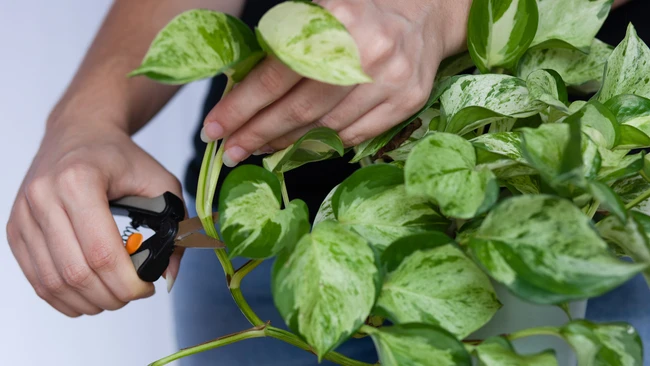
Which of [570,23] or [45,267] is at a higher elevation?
[570,23]

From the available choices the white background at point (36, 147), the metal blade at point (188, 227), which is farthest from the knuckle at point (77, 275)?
the white background at point (36, 147)

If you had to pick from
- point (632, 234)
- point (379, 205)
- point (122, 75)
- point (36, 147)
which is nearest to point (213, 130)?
point (379, 205)

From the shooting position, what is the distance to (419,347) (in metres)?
0.30

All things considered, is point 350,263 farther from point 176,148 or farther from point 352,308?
point 176,148

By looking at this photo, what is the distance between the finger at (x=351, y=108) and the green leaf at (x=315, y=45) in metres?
0.12

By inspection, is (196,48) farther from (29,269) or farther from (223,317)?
(223,317)

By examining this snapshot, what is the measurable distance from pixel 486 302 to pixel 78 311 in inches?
18.1

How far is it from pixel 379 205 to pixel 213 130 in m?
0.13

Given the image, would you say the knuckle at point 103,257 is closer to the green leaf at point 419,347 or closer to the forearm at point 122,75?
the forearm at point 122,75

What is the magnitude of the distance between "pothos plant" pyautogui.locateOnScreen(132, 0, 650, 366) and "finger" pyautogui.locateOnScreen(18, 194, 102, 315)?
28cm

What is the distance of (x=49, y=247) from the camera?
59 centimetres

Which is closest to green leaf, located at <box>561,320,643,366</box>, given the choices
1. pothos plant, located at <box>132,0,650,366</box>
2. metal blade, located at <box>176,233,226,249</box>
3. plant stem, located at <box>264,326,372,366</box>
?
pothos plant, located at <box>132,0,650,366</box>

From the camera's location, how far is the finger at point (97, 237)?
547 millimetres

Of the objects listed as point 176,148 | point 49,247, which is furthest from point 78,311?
point 176,148
